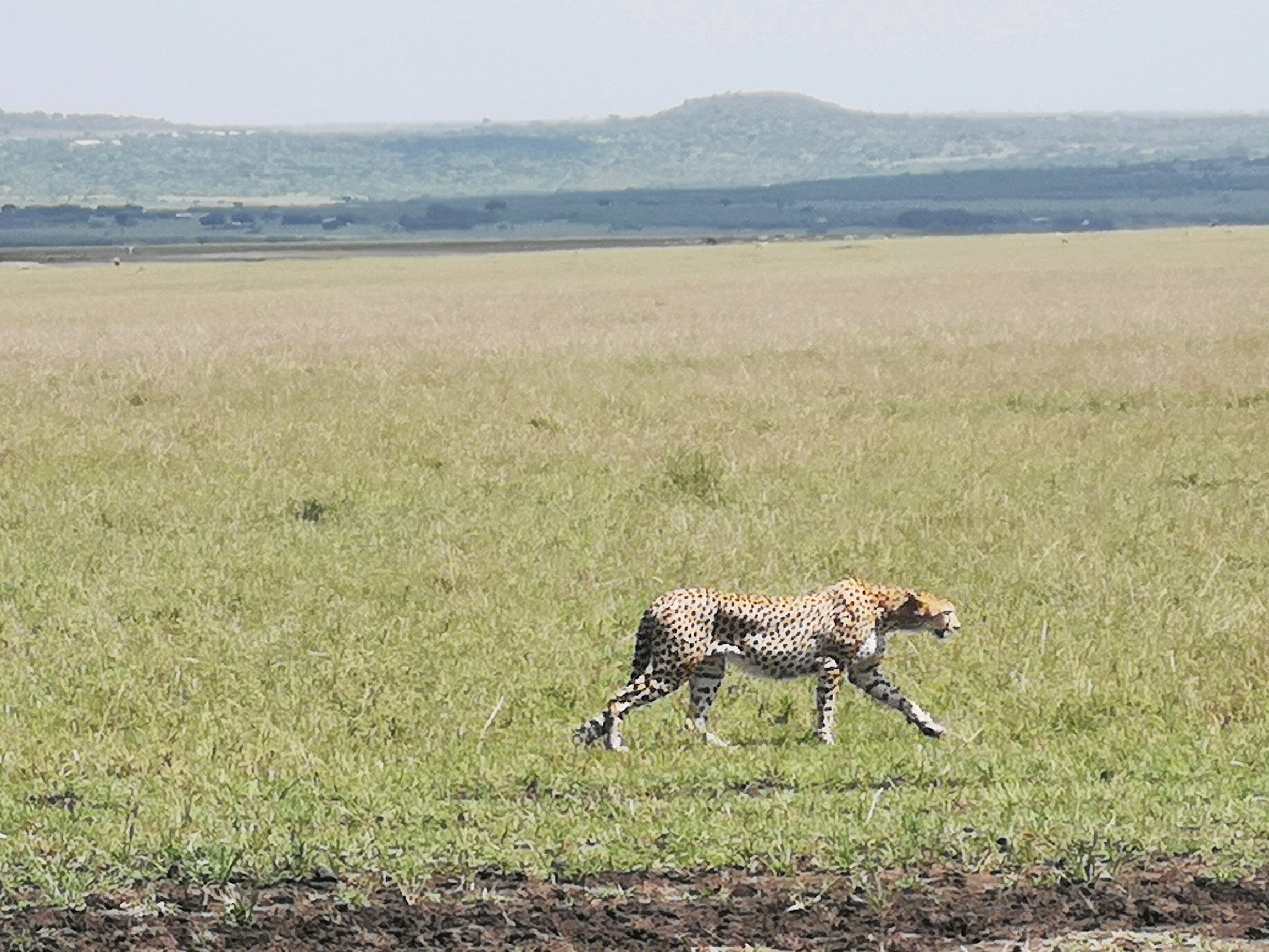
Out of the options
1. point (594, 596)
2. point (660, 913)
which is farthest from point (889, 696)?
point (594, 596)

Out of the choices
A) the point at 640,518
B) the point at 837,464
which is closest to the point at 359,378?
the point at 837,464

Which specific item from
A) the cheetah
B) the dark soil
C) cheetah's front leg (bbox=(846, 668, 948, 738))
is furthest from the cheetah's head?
the dark soil

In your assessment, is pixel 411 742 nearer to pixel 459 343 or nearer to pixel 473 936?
pixel 473 936

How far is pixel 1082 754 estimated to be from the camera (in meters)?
10.2

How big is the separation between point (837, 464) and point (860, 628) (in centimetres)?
1084

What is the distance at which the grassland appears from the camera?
8836 millimetres

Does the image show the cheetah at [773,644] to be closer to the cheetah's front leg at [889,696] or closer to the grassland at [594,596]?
the cheetah's front leg at [889,696]

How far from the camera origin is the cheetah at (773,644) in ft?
32.4

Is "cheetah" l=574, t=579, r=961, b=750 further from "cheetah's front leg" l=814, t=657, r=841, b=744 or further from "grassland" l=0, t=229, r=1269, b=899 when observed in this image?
"grassland" l=0, t=229, r=1269, b=899

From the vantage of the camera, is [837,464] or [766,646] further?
[837,464]

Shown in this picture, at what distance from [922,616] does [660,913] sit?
309 cm

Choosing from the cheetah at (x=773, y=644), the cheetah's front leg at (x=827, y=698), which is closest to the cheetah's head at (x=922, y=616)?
the cheetah at (x=773, y=644)

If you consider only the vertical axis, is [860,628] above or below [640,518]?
above

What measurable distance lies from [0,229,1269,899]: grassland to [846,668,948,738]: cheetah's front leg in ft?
0.65
